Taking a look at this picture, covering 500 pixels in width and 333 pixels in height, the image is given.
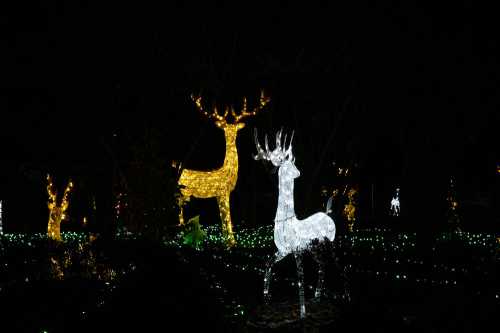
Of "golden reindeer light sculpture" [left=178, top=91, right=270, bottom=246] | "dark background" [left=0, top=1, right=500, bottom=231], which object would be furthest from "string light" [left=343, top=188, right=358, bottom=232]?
"golden reindeer light sculpture" [left=178, top=91, right=270, bottom=246]

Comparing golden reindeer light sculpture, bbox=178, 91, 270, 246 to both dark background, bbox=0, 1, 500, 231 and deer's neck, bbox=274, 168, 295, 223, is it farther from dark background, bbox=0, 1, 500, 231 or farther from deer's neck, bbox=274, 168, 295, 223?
deer's neck, bbox=274, 168, 295, 223

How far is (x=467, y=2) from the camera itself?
11602 mm

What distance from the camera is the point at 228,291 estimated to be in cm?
818

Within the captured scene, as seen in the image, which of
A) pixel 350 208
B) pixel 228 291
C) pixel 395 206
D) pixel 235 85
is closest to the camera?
pixel 228 291

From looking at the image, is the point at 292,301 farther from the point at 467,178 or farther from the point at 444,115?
the point at 467,178

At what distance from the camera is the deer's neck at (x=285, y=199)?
677cm

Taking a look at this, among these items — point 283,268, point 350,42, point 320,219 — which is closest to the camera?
point 320,219

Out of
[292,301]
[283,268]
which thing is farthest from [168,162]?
[292,301]

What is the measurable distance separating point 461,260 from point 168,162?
6.33 metres

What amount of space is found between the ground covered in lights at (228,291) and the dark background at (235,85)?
2910 millimetres

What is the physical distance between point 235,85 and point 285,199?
1008cm

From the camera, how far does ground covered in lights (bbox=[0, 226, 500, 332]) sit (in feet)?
20.9

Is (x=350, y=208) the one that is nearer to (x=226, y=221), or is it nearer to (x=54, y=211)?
(x=226, y=221)

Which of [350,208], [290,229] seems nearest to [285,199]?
[290,229]
